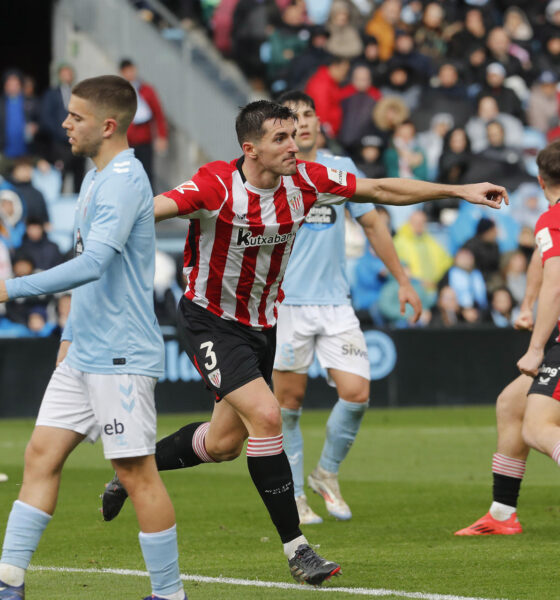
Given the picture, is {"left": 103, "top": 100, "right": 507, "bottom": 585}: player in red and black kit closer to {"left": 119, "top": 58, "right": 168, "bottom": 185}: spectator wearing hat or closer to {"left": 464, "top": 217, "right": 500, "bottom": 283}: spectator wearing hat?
{"left": 464, "top": 217, "right": 500, "bottom": 283}: spectator wearing hat

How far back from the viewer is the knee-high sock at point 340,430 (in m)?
8.20

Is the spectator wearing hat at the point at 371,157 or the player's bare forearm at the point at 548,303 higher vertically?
the spectator wearing hat at the point at 371,157

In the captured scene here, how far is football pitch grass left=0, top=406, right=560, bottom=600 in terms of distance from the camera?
5848mm

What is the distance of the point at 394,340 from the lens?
51.1ft

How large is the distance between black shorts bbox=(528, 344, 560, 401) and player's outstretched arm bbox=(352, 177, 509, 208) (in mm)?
898

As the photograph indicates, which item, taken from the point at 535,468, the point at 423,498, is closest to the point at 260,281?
the point at 423,498

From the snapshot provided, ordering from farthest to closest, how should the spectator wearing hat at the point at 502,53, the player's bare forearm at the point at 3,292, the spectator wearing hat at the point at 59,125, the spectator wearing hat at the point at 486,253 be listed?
1. the spectator wearing hat at the point at 502,53
2. the spectator wearing hat at the point at 59,125
3. the spectator wearing hat at the point at 486,253
4. the player's bare forearm at the point at 3,292

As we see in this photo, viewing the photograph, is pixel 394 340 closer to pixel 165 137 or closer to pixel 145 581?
pixel 165 137

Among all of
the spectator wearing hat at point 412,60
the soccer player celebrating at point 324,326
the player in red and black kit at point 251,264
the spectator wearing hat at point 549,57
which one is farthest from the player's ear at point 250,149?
the spectator wearing hat at point 549,57

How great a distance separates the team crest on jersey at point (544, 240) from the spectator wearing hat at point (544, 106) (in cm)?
A: 1423

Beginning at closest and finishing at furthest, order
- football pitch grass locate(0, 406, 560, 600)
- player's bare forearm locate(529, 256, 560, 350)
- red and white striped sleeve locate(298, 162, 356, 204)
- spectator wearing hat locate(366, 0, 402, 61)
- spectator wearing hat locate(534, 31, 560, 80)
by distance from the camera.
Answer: football pitch grass locate(0, 406, 560, 600)
player's bare forearm locate(529, 256, 560, 350)
red and white striped sleeve locate(298, 162, 356, 204)
spectator wearing hat locate(366, 0, 402, 61)
spectator wearing hat locate(534, 31, 560, 80)

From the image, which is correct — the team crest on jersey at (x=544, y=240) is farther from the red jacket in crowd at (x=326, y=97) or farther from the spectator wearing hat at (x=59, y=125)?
the red jacket in crowd at (x=326, y=97)

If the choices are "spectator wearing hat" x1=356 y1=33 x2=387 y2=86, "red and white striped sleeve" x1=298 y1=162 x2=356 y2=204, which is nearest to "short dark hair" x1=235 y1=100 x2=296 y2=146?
"red and white striped sleeve" x1=298 y1=162 x2=356 y2=204

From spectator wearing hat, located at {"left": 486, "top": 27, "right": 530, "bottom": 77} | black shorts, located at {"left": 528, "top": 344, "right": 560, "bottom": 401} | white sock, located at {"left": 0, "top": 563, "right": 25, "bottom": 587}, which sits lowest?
white sock, located at {"left": 0, "top": 563, "right": 25, "bottom": 587}
